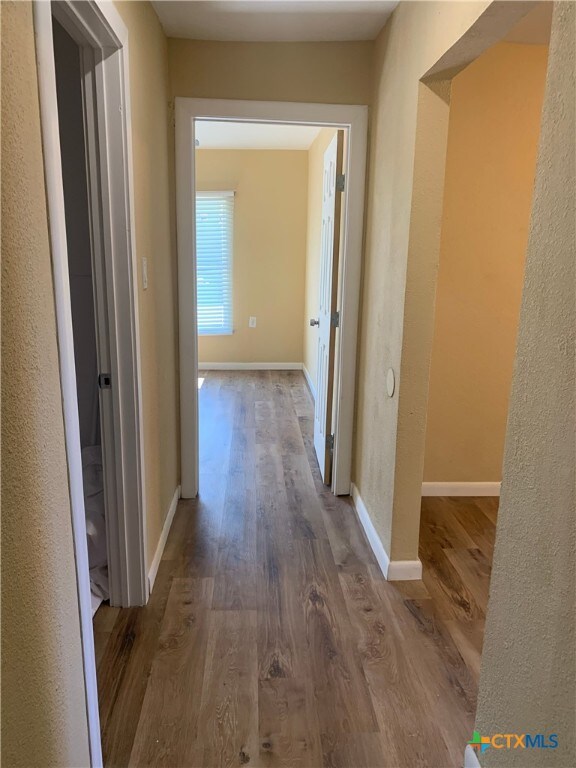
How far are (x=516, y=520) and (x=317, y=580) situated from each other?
51.0 inches

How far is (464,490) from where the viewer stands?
10.4 ft

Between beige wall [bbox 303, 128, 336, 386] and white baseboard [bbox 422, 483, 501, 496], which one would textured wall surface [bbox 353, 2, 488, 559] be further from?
beige wall [bbox 303, 128, 336, 386]

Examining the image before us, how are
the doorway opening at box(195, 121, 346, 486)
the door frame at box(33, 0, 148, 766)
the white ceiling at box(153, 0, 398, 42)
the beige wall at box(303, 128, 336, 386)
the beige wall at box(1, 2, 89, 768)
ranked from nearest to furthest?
the beige wall at box(1, 2, 89, 768)
the door frame at box(33, 0, 148, 766)
the white ceiling at box(153, 0, 398, 42)
the beige wall at box(303, 128, 336, 386)
the doorway opening at box(195, 121, 346, 486)

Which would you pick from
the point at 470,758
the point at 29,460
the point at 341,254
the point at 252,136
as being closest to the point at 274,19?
the point at 341,254

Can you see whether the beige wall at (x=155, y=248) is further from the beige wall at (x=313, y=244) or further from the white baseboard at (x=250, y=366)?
the white baseboard at (x=250, y=366)

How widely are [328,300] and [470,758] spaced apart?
233 cm

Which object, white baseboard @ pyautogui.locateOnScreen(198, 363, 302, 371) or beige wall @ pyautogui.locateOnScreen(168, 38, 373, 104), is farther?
white baseboard @ pyautogui.locateOnScreen(198, 363, 302, 371)

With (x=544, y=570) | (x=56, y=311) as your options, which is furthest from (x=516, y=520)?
(x=56, y=311)

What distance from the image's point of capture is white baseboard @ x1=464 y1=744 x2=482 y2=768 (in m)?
1.39

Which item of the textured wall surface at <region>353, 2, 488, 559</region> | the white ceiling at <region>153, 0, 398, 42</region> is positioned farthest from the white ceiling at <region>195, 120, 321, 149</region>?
the textured wall surface at <region>353, 2, 488, 559</region>

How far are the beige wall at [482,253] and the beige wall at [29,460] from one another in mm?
2281

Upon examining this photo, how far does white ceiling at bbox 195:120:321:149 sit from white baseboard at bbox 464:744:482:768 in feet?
14.5

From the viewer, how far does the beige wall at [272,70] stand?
8.48 feet

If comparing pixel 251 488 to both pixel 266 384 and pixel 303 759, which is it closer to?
pixel 303 759
